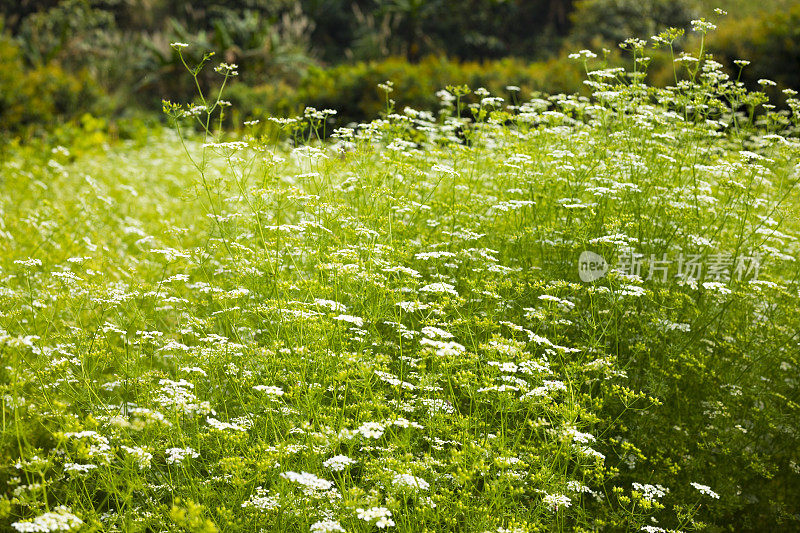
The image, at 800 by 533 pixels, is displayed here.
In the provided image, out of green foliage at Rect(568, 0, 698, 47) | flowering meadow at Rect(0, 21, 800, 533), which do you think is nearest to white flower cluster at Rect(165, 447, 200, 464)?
flowering meadow at Rect(0, 21, 800, 533)

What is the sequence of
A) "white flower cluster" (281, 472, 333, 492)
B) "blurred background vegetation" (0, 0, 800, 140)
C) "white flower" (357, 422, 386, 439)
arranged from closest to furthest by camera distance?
"white flower cluster" (281, 472, 333, 492), "white flower" (357, 422, 386, 439), "blurred background vegetation" (0, 0, 800, 140)

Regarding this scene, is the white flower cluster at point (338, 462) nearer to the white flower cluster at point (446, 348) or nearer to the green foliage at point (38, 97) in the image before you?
the white flower cluster at point (446, 348)

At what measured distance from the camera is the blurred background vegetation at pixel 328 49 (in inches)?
464

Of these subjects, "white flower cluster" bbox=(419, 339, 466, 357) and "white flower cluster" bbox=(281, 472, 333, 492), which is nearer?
"white flower cluster" bbox=(281, 472, 333, 492)

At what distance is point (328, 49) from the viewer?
20.4m

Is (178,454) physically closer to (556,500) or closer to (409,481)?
(409,481)

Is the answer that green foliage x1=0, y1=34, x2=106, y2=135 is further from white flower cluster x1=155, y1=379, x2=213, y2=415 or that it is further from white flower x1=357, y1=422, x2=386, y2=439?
white flower x1=357, y1=422, x2=386, y2=439

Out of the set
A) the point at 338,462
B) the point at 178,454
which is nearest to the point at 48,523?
the point at 178,454

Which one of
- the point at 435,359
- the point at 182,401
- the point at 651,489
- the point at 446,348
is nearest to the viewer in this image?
the point at 446,348

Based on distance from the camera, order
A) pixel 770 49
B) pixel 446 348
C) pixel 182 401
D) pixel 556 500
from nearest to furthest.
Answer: pixel 446 348 < pixel 182 401 < pixel 556 500 < pixel 770 49

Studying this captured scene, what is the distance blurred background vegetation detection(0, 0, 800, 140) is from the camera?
38.7ft

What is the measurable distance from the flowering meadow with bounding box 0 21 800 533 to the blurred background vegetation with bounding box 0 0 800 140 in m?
1.81

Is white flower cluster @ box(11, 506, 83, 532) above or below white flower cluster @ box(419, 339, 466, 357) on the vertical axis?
below

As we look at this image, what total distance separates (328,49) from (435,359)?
18.6m
